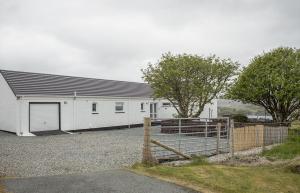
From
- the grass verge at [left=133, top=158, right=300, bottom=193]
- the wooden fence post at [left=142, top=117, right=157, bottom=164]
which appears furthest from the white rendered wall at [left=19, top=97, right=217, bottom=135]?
the grass verge at [left=133, top=158, right=300, bottom=193]

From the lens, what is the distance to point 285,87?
82.2 feet

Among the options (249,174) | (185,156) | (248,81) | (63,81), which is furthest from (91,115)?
(249,174)

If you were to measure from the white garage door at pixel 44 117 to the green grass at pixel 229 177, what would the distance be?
53.2ft

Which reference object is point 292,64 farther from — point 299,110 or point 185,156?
point 185,156


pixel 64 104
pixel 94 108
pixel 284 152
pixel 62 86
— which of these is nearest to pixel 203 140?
pixel 284 152

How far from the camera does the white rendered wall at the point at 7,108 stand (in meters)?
25.6

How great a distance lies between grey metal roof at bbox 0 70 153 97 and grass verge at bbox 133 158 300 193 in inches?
681

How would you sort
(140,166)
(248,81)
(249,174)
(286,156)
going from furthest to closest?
(248,81) → (286,156) → (140,166) → (249,174)

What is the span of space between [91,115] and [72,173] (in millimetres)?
19703

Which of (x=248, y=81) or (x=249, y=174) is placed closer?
(x=249, y=174)

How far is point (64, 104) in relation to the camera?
93.5 ft

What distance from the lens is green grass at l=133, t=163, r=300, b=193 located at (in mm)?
9757

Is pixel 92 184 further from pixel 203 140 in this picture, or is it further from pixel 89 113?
pixel 89 113

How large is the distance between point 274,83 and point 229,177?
16470mm
